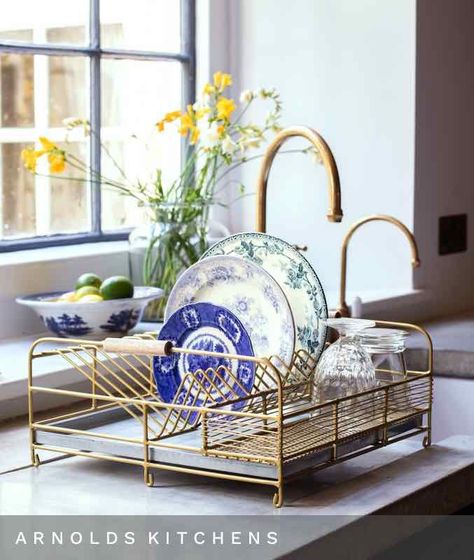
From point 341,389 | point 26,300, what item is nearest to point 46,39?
point 26,300

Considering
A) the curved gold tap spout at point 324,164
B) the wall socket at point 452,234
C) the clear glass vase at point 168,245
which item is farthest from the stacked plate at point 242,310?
the wall socket at point 452,234

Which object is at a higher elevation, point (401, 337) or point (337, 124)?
point (337, 124)

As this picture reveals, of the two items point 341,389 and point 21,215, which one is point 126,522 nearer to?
point 341,389

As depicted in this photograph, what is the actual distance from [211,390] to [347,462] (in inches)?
7.8

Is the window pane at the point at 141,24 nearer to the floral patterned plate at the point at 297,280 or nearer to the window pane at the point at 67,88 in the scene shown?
the window pane at the point at 67,88

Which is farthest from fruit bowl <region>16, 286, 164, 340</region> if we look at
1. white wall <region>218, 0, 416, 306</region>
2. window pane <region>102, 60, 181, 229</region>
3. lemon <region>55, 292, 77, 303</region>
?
white wall <region>218, 0, 416, 306</region>

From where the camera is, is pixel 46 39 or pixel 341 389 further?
pixel 46 39

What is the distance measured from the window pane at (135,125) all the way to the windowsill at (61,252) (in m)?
0.09

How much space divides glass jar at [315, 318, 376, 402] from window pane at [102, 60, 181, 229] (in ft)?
3.69

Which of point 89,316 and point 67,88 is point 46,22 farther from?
point 89,316

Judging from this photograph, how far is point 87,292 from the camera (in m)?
2.11

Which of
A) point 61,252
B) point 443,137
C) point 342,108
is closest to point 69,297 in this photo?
point 61,252

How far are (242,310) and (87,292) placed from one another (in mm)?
546

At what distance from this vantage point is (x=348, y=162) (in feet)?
8.96
